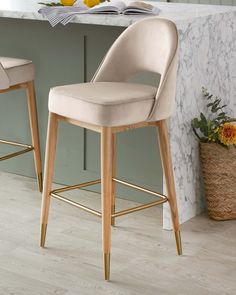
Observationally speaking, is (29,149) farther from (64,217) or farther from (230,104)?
(230,104)

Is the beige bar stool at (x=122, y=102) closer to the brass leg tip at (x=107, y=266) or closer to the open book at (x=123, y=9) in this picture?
the brass leg tip at (x=107, y=266)

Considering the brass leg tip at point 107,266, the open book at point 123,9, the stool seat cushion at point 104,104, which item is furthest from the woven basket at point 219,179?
the brass leg tip at point 107,266

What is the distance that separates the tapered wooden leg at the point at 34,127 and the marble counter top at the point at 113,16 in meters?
0.37

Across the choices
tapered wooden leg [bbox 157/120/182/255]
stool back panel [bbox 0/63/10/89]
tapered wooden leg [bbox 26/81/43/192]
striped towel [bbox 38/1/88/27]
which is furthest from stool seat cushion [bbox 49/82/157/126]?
tapered wooden leg [bbox 26/81/43/192]

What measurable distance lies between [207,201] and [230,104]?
1.82 ft

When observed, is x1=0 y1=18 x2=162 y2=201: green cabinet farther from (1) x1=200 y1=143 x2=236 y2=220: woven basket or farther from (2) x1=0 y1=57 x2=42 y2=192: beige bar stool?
(1) x1=200 y1=143 x2=236 y2=220: woven basket

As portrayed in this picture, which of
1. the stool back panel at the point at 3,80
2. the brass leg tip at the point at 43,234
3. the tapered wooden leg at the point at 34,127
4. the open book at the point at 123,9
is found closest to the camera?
the brass leg tip at the point at 43,234

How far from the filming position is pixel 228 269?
10.5 ft

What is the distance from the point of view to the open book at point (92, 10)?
3.66 meters

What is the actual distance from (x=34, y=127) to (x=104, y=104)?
115 cm

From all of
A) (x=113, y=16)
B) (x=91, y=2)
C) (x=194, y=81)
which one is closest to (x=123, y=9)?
(x=113, y=16)

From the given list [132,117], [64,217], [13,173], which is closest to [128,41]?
[132,117]

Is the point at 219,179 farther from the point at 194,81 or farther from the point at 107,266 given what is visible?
the point at 107,266

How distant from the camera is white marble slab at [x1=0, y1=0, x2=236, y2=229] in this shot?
11.8 feet
